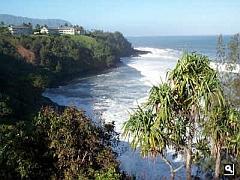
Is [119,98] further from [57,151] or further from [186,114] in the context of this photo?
[186,114]

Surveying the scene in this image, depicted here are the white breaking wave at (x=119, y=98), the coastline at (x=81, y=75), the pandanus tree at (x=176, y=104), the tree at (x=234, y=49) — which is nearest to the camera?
the pandanus tree at (x=176, y=104)

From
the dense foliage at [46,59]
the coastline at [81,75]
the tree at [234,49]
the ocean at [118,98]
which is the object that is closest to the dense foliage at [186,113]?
the ocean at [118,98]

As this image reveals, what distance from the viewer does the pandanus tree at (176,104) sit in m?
9.41

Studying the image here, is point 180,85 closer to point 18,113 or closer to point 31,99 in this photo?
point 18,113

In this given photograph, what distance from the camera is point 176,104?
9906mm

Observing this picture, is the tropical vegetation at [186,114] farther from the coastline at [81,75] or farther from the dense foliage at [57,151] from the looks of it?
the coastline at [81,75]

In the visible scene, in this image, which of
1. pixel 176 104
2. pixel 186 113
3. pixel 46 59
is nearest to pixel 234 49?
pixel 186 113

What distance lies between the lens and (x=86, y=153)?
1242cm

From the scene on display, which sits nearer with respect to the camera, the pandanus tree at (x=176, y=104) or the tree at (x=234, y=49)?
the pandanus tree at (x=176, y=104)

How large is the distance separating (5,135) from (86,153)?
255 cm

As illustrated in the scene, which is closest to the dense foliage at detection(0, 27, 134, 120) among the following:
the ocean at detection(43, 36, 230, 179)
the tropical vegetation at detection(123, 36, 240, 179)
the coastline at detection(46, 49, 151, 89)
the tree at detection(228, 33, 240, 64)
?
the coastline at detection(46, 49, 151, 89)

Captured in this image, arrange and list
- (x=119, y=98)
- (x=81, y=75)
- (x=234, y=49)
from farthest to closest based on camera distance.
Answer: (x=81, y=75)
(x=119, y=98)
(x=234, y=49)

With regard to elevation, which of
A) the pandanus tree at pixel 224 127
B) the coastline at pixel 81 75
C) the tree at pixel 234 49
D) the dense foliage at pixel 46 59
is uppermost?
the tree at pixel 234 49

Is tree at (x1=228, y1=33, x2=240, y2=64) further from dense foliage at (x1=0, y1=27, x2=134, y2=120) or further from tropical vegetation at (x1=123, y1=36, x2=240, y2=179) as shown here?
tropical vegetation at (x1=123, y1=36, x2=240, y2=179)
